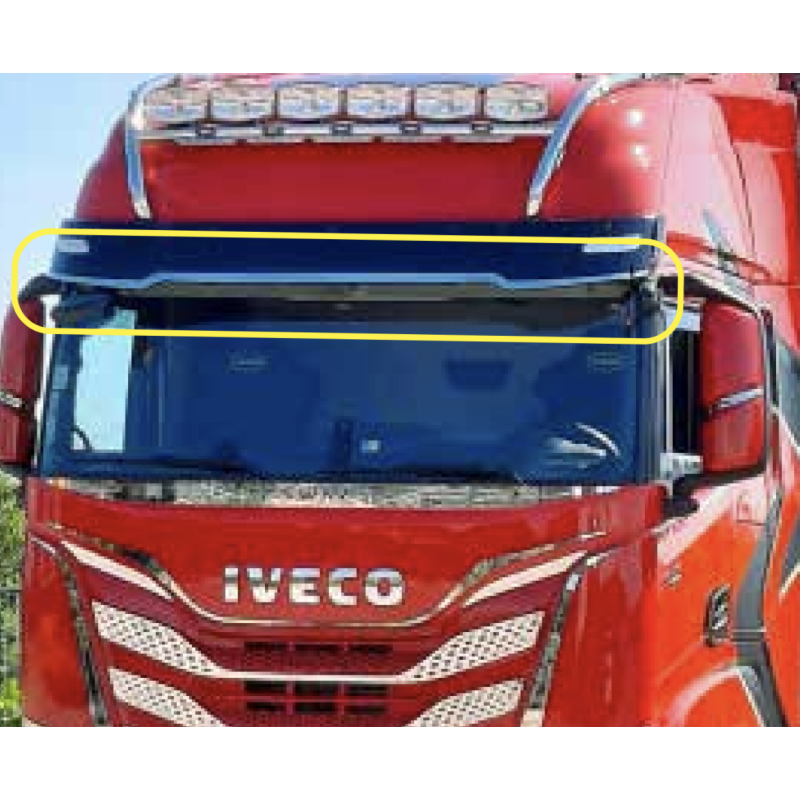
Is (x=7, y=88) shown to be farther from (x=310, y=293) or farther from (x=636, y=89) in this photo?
(x=636, y=89)

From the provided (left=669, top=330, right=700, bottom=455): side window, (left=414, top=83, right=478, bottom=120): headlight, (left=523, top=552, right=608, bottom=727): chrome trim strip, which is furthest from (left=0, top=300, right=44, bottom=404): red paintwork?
A: (left=669, top=330, right=700, bottom=455): side window

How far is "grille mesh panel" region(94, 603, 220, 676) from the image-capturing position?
7.00 metres

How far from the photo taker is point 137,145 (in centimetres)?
717

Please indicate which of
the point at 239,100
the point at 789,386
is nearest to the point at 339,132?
the point at 239,100

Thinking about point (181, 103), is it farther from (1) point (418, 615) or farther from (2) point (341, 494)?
(1) point (418, 615)

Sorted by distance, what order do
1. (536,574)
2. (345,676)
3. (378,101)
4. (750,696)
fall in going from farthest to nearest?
1. (750,696)
2. (378,101)
3. (345,676)
4. (536,574)

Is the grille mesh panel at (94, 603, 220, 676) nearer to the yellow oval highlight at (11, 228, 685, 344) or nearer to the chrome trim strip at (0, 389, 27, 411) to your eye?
the chrome trim strip at (0, 389, 27, 411)

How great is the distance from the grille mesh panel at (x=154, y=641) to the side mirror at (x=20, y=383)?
18.6 inches

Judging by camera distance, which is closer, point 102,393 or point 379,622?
point 379,622

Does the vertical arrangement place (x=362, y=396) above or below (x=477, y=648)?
above

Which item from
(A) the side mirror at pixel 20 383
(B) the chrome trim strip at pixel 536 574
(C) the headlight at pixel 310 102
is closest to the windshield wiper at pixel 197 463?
(A) the side mirror at pixel 20 383

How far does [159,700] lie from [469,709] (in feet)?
2.67

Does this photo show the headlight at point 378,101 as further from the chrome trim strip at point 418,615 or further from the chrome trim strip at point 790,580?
the chrome trim strip at point 790,580
